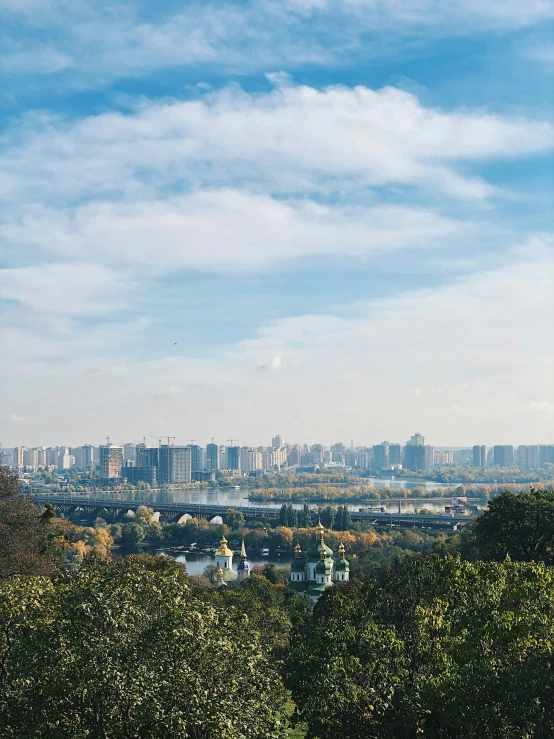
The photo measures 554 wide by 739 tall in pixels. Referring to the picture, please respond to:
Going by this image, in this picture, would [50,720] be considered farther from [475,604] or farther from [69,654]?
[475,604]

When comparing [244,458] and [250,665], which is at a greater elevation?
[250,665]

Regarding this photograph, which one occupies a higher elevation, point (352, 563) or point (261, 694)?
point (261, 694)

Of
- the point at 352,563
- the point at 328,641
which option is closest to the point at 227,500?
the point at 352,563

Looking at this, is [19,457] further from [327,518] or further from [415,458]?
[327,518]

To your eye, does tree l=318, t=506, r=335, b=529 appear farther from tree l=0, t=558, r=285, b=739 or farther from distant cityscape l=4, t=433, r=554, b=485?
distant cityscape l=4, t=433, r=554, b=485

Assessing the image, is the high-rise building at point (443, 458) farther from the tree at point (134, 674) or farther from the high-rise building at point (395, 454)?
the tree at point (134, 674)

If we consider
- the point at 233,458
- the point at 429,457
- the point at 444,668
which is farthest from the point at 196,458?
the point at 444,668

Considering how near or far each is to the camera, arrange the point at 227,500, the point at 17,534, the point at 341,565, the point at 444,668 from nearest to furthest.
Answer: the point at 444,668 < the point at 17,534 < the point at 341,565 < the point at 227,500
